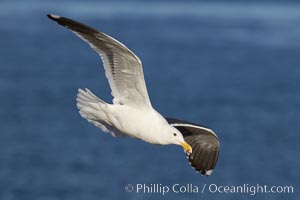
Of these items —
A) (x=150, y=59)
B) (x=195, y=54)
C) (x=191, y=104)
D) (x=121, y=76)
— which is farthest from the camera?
(x=195, y=54)

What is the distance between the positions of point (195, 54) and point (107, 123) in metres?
34.1

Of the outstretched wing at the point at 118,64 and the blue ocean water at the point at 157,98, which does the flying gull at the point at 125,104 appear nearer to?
the outstretched wing at the point at 118,64

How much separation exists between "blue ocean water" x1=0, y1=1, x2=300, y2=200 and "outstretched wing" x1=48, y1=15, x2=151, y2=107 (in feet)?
32.3

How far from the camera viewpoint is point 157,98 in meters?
29.5

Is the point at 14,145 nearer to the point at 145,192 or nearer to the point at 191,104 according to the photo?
the point at 145,192

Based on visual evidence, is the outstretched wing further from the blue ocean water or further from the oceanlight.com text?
the oceanlight.com text

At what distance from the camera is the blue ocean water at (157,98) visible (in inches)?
785

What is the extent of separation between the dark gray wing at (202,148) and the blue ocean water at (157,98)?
8513mm

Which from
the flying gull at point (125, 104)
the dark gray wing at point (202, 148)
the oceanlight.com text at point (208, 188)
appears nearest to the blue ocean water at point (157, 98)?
the oceanlight.com text at point (208, 188)

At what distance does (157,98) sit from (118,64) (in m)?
21.1

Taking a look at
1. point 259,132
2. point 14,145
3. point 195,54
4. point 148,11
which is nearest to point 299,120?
point 259,132

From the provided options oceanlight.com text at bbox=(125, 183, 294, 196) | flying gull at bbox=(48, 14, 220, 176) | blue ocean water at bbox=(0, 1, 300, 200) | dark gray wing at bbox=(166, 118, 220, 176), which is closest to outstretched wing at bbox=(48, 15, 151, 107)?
flying gull at bbox=(48, 14, 220, 176)

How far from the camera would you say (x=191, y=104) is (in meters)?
29.0

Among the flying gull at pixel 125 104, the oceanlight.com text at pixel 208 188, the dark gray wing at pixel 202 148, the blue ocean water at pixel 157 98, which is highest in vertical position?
the flying gull at pixel 125 104
